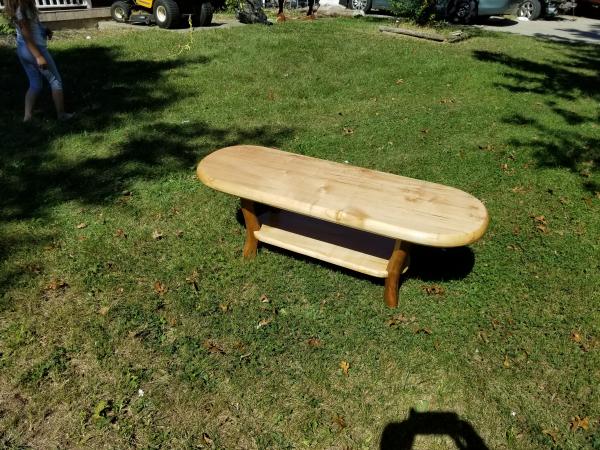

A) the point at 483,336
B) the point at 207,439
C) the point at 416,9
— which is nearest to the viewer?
the point at 207,439

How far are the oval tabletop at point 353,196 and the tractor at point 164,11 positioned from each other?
886cm

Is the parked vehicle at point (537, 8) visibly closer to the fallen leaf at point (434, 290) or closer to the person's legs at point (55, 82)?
the person's legs at point (55, 82)

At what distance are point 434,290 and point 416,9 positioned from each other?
1029 centimetres

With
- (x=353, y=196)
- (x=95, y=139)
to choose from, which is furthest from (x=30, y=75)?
(x=353, y=196)

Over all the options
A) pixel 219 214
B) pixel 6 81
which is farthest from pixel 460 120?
pixel 6 81

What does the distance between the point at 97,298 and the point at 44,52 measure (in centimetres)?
394

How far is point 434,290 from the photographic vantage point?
13.0 ft

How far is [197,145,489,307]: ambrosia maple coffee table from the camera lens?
310cm

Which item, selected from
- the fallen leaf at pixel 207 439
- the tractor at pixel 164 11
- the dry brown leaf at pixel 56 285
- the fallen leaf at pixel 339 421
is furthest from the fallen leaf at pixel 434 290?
the tractor at pixel 164 11

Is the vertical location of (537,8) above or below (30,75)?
below

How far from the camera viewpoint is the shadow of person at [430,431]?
2857 mm

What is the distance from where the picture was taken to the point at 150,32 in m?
11.3

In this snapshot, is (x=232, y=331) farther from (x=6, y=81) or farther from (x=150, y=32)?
(x=150, y=32)

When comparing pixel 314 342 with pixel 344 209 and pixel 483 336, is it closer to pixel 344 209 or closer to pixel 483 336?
pixel 344 209
